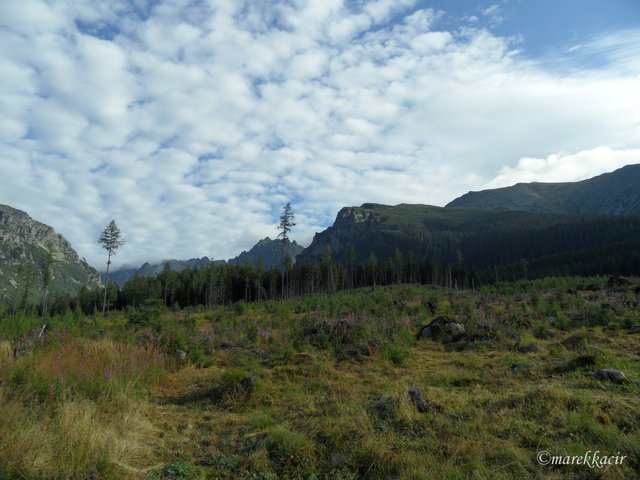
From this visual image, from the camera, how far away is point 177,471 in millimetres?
4285

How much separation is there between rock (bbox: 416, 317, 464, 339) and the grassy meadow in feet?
5.44

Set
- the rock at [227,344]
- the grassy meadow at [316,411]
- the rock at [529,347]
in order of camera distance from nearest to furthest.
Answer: the grassy meadow at [316,411], the rock at [529,347], the rock at [227,344]

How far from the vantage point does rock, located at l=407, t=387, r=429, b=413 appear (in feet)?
18.7

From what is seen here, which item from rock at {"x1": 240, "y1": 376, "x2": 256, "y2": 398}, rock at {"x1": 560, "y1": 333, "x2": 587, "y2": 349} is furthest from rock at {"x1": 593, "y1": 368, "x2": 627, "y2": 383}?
rock at {"x1": 240, "y1": 376, "x2": 256, "y2": 398}

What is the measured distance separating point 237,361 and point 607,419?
8.16m

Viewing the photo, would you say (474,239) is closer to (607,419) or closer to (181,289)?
(181,289)

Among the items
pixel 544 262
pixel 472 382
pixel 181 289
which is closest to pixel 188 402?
pixel 472 382

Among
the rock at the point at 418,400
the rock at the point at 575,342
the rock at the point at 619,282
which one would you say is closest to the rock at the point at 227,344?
the rock at the point at 418,400

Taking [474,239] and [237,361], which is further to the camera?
[474,239]

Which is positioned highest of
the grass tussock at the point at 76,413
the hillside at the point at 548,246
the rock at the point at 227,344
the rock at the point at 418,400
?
the hillside at the point at 548,246

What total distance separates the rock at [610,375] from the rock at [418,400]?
139 inches

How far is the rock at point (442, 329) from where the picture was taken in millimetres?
12811

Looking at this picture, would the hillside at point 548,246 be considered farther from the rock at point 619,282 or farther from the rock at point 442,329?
the rock at point 442,329

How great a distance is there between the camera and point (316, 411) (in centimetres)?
613
